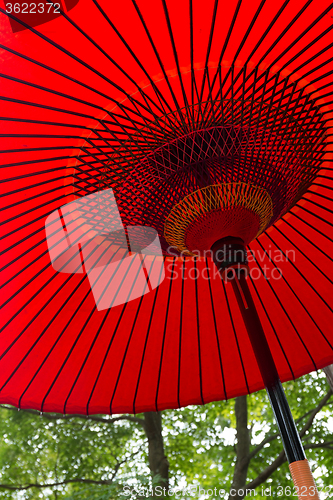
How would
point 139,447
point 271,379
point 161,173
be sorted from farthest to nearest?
point 139,447 → point 161,173 → point 271,379

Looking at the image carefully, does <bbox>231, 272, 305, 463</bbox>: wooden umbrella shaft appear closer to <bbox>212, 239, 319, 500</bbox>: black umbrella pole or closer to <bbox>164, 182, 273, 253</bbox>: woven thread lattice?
<bbox>212, 239, 319, 500</bbox>: black umbrella pole

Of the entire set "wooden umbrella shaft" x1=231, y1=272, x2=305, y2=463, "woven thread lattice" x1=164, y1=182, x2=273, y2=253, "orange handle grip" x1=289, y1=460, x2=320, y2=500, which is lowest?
"orange handle grip" x1=289, y1=460, x2=320, y2=500

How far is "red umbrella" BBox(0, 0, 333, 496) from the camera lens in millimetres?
1368

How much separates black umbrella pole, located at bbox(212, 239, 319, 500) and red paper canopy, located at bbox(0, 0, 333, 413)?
21 centimetres

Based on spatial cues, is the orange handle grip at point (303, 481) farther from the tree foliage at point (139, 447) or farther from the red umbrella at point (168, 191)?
the tree foliage at point (139, 447)

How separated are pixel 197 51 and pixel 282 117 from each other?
395 mm

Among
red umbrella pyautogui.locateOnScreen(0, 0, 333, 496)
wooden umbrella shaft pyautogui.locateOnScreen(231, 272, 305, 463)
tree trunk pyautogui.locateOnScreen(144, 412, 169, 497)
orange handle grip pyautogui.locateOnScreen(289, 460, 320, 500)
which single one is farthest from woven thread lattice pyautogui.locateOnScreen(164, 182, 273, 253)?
tree trunk pyautogui.locateOnScreen(144, 412, 169, 497)

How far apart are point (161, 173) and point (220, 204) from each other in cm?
26

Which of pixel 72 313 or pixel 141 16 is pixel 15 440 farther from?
pixel 141 16

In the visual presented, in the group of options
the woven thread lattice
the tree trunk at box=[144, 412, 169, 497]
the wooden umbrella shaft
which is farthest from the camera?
the tree trunk at box=[144, 412, 169, 497]

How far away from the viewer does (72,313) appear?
1974 millimetres

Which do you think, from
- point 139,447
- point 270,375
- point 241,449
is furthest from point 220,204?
point 139,447

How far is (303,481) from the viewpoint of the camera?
1303 millimetres

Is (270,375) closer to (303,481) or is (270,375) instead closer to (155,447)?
(303,481)
